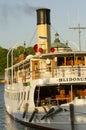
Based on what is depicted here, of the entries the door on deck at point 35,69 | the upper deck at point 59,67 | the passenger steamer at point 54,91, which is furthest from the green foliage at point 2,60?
the door on deck at point 35,69

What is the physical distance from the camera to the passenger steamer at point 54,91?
82.1 ft

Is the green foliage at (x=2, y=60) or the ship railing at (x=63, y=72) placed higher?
the green foliage at (x=2, y=60)

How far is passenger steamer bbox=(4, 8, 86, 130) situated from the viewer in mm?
25016

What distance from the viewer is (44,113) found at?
86.6 ft

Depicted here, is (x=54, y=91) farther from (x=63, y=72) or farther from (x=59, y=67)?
(x=63, y=72)

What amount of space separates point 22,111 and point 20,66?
544cm

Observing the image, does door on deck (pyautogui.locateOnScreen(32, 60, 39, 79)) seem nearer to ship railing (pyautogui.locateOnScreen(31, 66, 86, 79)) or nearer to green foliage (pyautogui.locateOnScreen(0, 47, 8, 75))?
ship railing (pyautogui.locateOnScreen(31, 66, 86, 79))

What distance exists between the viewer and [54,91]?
93.7ft

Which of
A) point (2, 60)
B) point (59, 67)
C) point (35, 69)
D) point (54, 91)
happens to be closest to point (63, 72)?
point (59, 67)

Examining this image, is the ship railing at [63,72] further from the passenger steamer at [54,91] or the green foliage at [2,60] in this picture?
the green foliage at [2,60]

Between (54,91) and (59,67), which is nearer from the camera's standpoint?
(59,67)

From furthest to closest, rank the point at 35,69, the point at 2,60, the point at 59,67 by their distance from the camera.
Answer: the point at 2,60, the point at 35,69, the point at 59,67

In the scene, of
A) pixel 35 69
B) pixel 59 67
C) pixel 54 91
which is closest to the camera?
pixel 59 67

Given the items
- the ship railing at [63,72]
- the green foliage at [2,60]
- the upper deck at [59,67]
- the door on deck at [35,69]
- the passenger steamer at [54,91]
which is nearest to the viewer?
the passenger steamer at [54,91]
